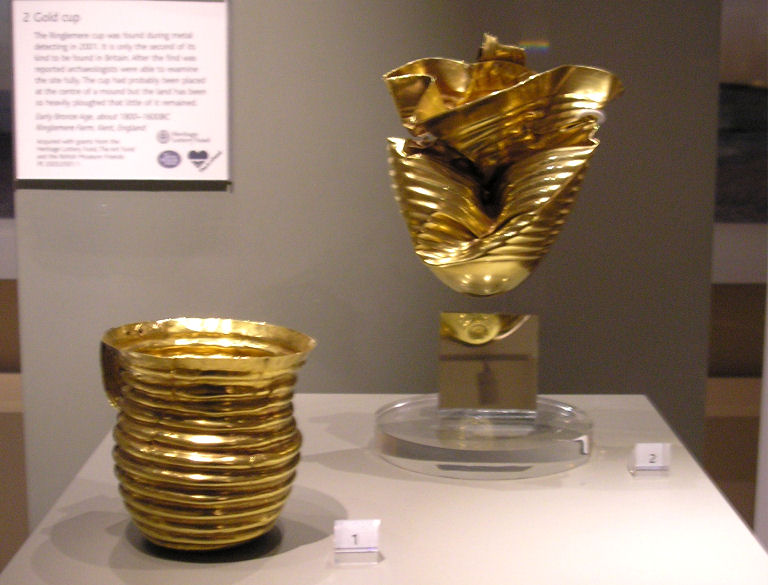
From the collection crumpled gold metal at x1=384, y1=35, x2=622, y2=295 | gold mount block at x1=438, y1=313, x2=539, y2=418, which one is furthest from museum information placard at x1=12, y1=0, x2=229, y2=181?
gold mount block at x1=438, y1=313, x2=539, y2=418

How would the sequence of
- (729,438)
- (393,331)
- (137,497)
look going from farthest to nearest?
(729,438) → (393,331) → (137,497)

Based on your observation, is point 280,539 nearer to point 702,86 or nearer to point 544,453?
point 544,453

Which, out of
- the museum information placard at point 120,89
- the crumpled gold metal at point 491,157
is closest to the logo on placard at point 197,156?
the museum information placard at point 120,89

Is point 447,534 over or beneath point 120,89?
beneath

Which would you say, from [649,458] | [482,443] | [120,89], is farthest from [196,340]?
[120,89]

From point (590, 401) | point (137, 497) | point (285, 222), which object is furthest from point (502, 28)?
point (137, 497)

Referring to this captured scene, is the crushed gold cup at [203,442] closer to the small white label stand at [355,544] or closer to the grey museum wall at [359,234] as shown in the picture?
the small white label stand at [355,544]

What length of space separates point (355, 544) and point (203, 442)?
158 mm

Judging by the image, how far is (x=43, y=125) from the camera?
1354 mm

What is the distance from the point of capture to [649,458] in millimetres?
1024

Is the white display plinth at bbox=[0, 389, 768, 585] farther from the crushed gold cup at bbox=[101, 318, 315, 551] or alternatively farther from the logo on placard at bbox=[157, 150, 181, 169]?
the logo on placard at bbox=[157, 150, 181, 169]

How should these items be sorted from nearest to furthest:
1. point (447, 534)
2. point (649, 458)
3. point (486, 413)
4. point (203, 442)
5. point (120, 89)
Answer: point (203, 442) → point (447, 534) → point (649, 458) → point (486, 413) → point (120, 89)

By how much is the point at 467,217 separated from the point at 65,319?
675 mm

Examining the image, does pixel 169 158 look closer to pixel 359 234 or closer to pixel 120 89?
pixel 120 89
